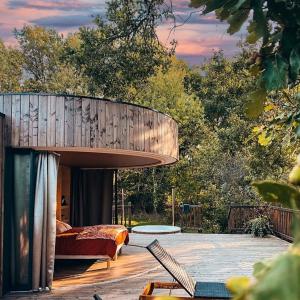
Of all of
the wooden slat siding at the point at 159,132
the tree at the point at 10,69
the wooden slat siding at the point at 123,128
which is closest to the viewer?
the wooden slat siding at the point at 123,128

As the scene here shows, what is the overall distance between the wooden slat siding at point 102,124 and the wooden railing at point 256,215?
6.39 m

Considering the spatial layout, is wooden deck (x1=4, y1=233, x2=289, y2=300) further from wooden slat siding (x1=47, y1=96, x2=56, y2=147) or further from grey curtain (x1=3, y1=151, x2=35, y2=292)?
wooden slat siding (x1=47, y1=96, x2=56, y2=147)

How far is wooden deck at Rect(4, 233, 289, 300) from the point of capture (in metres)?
6.37

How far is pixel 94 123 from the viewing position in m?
6.46

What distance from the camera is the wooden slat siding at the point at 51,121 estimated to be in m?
6.22

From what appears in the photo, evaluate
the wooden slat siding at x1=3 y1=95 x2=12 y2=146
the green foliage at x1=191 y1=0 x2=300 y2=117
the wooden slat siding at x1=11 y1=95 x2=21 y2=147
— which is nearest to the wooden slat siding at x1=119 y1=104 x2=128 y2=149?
the wooden slat siding at x1=11 y1=95 x2=21 y2=147

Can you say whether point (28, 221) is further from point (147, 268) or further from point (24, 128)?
point (147, 268)

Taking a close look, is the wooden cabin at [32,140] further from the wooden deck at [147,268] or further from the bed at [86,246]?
the bed at [86,246]

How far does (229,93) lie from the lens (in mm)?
20578

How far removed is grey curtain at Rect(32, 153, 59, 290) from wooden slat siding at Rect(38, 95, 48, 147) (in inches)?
15.3

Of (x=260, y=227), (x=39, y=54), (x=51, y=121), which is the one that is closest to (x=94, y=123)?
(x=51, y=121)

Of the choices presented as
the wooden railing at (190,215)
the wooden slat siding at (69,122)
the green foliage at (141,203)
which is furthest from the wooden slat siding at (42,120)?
the green foliage at (141,203)

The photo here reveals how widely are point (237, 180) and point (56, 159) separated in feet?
30.4

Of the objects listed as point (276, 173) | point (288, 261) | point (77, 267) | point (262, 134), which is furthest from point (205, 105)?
point (288, 261)
